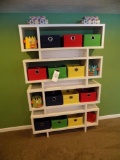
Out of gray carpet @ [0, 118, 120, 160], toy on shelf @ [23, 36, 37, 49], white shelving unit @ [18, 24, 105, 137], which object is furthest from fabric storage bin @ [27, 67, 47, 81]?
gray carpet @ [0, 118, 120, 160]

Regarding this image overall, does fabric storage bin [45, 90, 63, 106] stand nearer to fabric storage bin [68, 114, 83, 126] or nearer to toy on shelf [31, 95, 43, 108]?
toy on shelf [31, 95, 43, 108]

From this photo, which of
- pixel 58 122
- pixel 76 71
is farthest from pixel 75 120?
pixel 76 71

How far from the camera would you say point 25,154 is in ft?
5.54

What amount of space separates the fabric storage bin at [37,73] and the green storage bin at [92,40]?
715 millimetres

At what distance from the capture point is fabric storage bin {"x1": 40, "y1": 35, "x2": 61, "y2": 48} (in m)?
1.56

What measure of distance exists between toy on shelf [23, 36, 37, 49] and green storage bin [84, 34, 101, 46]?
2.31 ft

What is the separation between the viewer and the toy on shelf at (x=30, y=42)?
1.54 meters

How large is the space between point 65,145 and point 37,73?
1.18m

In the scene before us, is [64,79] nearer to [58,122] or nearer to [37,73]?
[37,73]

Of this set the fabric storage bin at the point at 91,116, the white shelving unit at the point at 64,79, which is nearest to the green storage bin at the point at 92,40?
the white shelving unit at the point at 64,79

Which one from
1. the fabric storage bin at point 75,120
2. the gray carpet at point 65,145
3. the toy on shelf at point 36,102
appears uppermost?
the toy on shelf at point 36,102

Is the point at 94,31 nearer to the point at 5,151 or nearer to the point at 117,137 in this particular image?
the point at 117,137

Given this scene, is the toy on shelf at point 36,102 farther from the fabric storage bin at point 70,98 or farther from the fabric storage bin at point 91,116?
the fabric storage bin at point 91,116

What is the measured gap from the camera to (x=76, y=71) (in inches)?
68.9
